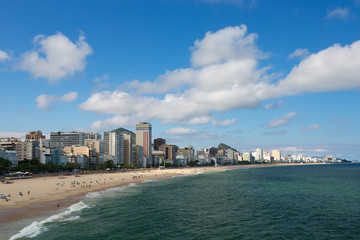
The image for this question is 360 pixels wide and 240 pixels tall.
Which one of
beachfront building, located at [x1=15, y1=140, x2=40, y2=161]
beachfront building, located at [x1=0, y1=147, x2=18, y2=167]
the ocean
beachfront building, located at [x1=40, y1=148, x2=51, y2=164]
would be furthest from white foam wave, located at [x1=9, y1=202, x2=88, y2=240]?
beachfront building, located at [x1=15, y1=140, x2=40, y2=161]

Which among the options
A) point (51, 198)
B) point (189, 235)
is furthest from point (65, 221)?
point (51, 198)

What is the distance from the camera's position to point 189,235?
Answer: 3456 cm

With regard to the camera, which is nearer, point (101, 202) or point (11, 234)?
point (11, 234)

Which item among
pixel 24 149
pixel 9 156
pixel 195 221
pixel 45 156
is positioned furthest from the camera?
pixel 45 156

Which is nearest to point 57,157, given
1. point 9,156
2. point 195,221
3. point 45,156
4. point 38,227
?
point 45,156

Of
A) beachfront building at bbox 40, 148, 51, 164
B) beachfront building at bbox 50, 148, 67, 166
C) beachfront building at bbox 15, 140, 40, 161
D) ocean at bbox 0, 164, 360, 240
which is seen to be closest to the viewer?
ocean at bbox 0, 164, 360, 240

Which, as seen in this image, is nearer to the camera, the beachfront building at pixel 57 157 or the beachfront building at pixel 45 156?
the beachfront building at pixel 45 156

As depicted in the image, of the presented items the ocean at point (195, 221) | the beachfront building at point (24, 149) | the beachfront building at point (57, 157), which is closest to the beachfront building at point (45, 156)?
the beachfront building at point (57, 157)

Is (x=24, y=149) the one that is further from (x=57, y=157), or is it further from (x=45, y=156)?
(x=57, y=157)

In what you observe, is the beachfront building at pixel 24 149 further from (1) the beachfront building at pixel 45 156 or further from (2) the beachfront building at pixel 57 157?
(2) the beachfront building at pixel 57 157

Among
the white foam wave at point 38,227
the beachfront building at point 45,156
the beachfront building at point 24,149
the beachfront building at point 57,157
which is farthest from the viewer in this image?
the beachfront building at point 57,157

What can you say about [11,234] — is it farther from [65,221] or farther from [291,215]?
[291,215]

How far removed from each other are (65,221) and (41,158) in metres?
157

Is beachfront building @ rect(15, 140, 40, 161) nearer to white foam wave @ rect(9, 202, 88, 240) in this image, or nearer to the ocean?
the ocean
